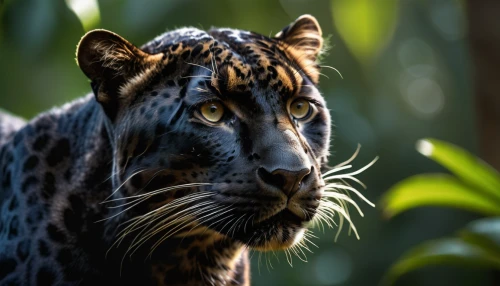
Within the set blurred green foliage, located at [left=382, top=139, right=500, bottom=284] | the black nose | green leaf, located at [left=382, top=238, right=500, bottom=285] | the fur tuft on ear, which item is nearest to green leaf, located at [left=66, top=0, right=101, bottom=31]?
the fur tuft on ear

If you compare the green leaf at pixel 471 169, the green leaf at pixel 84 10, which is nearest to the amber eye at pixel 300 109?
the green leaf at pixel 84 10

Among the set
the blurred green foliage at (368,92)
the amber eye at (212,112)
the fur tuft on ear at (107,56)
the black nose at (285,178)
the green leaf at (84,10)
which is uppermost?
the green leaf at (84,10)

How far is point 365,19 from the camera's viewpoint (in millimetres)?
4766

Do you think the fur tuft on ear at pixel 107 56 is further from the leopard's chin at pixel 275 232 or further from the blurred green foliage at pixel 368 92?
the blurred green foliage at pixel 368 92

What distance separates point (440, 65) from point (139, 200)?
12.0 metres

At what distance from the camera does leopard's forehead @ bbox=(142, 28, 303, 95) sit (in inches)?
119

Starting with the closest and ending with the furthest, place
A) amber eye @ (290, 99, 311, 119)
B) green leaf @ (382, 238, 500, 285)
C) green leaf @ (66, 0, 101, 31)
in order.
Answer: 1. green leaf @ (66, 0, 101, 31)
2. amber eye @ (290, 99, 311, 119)
3. green leaf @ (382, 238, 500, 285)

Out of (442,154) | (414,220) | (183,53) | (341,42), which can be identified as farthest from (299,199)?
(414,220)

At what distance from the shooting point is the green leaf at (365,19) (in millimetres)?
4738

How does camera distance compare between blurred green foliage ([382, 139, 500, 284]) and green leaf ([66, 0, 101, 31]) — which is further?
blurred green foliage ([382, 139, 500, 284])

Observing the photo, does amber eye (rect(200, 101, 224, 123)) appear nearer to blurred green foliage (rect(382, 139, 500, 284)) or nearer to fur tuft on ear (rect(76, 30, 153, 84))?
fur tuft on ear (rect(76, 30, 153, 84))

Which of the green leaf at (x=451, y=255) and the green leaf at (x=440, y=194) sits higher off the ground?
the green leaf at (x=440, y=194)

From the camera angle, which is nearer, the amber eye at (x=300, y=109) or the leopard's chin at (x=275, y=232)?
the leopard's chin at (x=275, y=232)

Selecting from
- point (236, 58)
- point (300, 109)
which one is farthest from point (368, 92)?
point (236, 58)
